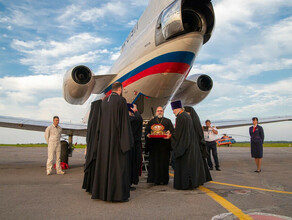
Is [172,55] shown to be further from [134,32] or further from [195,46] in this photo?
[134,32]

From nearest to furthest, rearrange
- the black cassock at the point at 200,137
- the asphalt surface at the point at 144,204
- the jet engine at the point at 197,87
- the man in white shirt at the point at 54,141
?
1. the asphalt surface at the point at 144,204
2. the black cassock at the point at 200,137
3. the man in white shirt at the point at 54,141
4. the jet engine at the point at 197,87

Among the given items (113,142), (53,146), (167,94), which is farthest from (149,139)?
(53,146)

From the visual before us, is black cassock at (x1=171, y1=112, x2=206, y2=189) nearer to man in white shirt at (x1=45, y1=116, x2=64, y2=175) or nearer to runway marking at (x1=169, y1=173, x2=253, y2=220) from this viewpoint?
runway marking at (x1=169, y1=173, x2=253, y2=220)

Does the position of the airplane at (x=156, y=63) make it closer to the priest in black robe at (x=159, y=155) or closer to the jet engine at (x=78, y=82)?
the jet engine at (x=78, y=82)

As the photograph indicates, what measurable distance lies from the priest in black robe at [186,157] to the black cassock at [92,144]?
5.97ft

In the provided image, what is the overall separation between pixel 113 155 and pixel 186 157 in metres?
1.87

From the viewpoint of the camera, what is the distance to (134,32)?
10.1 meters

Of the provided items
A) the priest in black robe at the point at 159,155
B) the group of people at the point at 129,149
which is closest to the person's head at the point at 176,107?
the group of people at the point at 129,149

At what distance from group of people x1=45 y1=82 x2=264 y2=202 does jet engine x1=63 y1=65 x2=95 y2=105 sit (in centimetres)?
391

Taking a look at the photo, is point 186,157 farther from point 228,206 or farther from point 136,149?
point 228,206

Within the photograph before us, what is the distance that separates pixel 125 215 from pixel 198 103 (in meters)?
8.27

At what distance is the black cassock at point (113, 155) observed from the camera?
4137 millimetres

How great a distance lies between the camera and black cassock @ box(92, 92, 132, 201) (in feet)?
13.6

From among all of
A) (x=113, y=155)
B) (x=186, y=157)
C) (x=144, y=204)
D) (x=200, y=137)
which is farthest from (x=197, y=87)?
(x=144, y=204)
